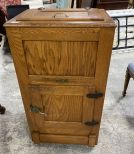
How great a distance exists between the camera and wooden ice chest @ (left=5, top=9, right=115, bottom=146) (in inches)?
34.8

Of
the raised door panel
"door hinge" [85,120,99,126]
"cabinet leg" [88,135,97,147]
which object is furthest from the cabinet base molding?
the raised door panel

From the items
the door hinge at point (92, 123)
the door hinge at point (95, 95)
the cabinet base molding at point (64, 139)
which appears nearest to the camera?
the door hinge at point (95, 95)

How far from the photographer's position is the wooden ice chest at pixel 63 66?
2.90ft

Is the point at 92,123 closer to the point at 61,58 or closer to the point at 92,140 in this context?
the point at 92,140

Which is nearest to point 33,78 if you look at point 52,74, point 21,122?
point 52,74

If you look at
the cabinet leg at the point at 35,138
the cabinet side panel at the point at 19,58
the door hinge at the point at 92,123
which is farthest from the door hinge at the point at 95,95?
the cabinet leg at the point at 35,138

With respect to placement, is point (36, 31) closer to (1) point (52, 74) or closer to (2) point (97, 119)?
(1) point (52, 74)

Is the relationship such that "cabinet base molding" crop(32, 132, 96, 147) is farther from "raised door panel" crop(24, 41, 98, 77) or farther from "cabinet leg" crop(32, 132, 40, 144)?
"raised door panel" crop(24, 41, 98, 77)

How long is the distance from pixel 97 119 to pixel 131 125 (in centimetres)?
56

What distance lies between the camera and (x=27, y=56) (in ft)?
3.25

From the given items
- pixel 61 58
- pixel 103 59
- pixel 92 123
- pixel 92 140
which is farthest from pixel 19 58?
pixel 92 140

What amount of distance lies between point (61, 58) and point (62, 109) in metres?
0.41

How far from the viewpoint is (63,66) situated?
3.32 ft

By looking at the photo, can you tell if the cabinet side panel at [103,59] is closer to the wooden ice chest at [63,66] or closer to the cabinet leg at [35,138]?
the wooden ice chest at [63,66]
